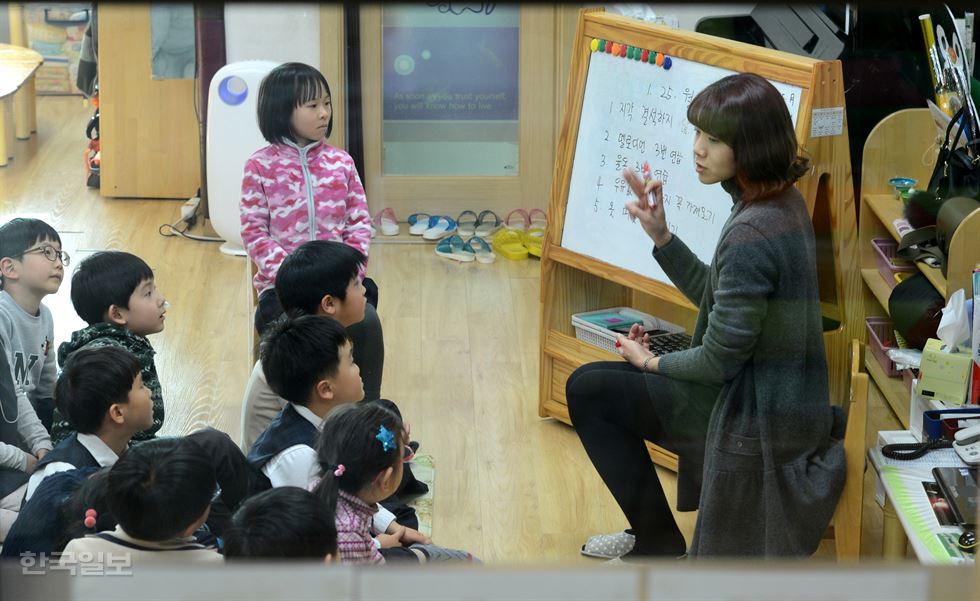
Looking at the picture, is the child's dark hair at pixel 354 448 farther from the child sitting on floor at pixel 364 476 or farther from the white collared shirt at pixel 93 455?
the white collared shirt at pixel 93 455

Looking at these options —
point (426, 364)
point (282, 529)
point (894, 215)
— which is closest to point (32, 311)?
point (282, 529)

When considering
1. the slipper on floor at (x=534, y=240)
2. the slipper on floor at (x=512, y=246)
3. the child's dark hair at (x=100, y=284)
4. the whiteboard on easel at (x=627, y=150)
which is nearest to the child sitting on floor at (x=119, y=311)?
the child's dark hair at (x=100, y=284)

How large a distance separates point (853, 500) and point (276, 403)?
0.86m

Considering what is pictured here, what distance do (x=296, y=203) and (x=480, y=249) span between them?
372 mm

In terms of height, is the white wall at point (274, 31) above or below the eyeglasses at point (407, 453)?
above

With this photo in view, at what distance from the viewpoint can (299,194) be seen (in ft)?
6.72

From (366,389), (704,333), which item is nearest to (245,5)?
(366,389)

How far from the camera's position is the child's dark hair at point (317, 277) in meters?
1.74

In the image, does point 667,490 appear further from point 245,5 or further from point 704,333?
point 245,5

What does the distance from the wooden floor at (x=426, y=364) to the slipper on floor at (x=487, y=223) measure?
71 mm

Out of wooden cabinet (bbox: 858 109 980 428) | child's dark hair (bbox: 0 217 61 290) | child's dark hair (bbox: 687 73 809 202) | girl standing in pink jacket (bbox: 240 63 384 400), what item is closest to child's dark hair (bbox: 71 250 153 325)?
child's dark hair (bbox: 0 217 61 290)

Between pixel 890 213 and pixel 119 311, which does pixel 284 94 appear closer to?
pixel 119 311

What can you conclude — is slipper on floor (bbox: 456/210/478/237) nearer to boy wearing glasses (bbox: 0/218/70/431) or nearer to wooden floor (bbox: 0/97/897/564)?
wooden floor (bbox: 0/97/897/564)

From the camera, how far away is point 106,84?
4.40 ft
